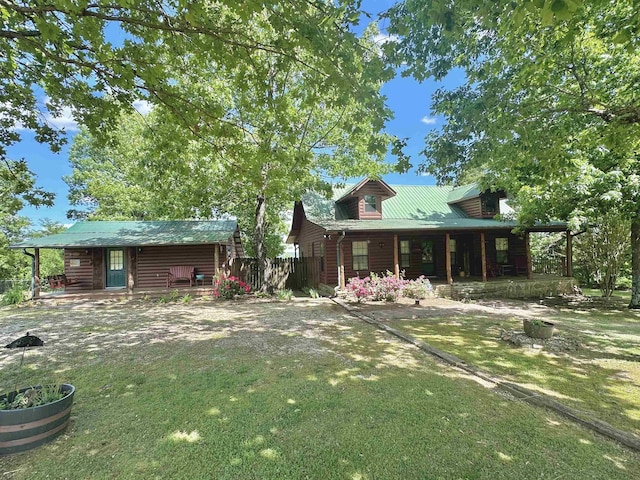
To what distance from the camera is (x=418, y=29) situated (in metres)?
4.02

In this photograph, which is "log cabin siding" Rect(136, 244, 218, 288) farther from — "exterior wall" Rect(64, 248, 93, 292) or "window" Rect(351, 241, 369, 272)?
"window" Rect(351, 241, 369, 272)

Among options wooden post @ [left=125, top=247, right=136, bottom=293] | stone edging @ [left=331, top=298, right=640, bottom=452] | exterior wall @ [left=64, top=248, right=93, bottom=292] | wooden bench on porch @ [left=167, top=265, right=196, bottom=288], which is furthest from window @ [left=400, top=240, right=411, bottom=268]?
exterior wall @ [left=64, top=248, right=93, bottom=292]

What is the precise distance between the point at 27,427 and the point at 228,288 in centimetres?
1087

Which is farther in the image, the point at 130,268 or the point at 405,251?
the point at 405,251

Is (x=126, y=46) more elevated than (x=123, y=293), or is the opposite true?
(x=126, y=46)

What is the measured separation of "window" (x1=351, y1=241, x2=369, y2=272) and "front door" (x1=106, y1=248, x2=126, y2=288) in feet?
36.3

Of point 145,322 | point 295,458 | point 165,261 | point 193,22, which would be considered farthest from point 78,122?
point 165,261

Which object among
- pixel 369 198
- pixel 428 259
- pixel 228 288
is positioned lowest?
pixel 228 288

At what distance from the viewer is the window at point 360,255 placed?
14984mm

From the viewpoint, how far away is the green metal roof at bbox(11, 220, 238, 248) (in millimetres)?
13424

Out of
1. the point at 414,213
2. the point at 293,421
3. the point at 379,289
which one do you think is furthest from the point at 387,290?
the point at 293,421

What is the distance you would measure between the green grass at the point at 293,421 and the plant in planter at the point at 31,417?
0.39 feet

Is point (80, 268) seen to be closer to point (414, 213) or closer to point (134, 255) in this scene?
point (134, 255)

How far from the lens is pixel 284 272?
56.3 feet
